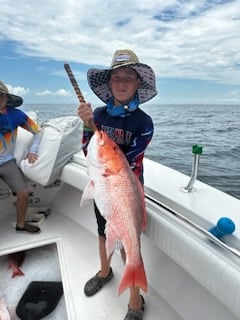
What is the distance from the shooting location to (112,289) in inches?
82.4

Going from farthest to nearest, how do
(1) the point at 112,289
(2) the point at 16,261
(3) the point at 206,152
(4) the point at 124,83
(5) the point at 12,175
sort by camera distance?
(3) the point at 206,152 → (5) the point at 12,175 → (2) the point at 16,261 → (1) the point at 112,289 → (4) the point at 124,83

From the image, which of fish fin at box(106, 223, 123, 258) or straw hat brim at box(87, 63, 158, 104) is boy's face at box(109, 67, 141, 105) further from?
fish fin at box(106, 223, 123, 258)

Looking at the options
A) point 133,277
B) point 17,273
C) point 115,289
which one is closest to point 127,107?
point 133,277

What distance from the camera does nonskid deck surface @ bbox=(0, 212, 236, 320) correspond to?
1812 mm

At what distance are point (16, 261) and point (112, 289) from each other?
0.97 m

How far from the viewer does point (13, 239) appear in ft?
8.80

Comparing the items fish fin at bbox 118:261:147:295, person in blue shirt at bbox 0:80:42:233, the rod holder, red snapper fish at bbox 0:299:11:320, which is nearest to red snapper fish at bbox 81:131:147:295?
fish fin at bbox 118:261:147:295

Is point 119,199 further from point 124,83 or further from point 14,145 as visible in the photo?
point 14,145

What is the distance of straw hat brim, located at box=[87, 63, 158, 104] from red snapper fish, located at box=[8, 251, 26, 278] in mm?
1618

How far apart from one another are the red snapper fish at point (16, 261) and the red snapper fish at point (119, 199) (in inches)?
54.0

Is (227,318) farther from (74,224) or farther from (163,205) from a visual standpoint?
(74,224)

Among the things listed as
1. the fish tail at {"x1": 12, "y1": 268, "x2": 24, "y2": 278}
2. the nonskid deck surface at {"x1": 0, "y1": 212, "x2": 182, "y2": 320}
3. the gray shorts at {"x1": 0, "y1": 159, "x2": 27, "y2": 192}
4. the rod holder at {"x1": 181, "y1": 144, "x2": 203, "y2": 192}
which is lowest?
the fish tail at {"x1": 12, "y1": 268, "x2": 24, "y2": 278}

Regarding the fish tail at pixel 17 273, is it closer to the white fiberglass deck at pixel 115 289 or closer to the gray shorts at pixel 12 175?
the white fiberglass deck at pixel 115 289

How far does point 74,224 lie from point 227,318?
1.80m
